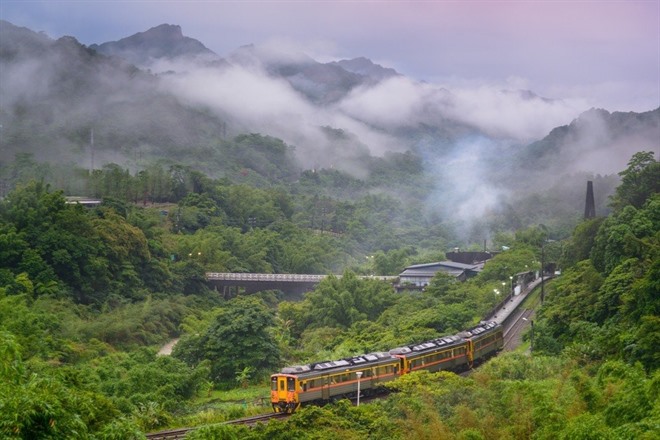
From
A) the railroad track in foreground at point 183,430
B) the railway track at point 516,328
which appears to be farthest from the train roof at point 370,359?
the railway track at point 516,328

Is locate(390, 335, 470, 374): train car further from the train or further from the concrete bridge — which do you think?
the concrete bridge

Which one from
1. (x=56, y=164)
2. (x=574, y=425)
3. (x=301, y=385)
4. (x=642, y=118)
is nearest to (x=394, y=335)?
(x=301, y=385)

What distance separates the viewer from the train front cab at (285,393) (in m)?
28.6

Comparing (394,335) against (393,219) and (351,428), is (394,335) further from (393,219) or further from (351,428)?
(393,219)

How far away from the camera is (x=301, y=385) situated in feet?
94.4

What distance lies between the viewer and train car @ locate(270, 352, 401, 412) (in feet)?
94.3

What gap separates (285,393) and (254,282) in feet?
123

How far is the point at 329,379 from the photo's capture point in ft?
98.1

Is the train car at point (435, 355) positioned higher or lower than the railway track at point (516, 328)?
higher

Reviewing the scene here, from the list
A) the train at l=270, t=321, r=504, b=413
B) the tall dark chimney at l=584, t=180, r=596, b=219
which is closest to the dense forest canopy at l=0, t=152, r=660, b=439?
the train at l=270, t=321, r=504, b=413

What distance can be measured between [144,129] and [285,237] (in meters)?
51.4

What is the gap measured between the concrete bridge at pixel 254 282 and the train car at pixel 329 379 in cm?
3259

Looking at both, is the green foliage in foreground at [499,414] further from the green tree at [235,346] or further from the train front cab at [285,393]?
the green tree at [235,346]

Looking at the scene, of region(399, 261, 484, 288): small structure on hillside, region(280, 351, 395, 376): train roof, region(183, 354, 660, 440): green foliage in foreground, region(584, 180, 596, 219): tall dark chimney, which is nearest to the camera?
region(183, 354, 660, 440): green foliage in foreground
